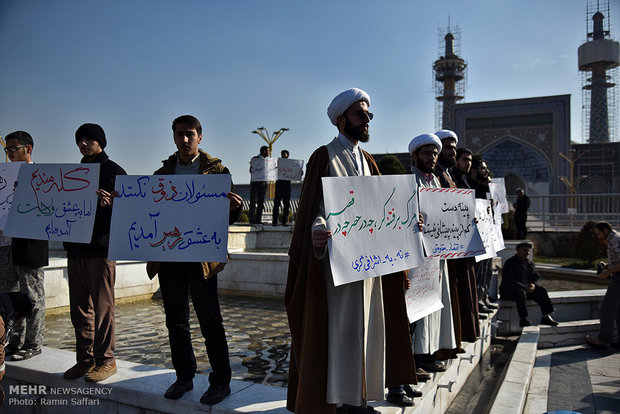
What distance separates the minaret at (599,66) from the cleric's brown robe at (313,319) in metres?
60.2

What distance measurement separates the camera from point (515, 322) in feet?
20.9

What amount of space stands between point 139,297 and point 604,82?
197ft

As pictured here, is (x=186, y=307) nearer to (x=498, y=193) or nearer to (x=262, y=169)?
(x=498, y=193)

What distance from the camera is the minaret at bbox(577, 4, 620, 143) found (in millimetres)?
51312

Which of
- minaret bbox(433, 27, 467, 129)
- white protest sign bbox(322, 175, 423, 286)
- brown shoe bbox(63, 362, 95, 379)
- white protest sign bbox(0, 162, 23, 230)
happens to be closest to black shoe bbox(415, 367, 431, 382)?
white protest sign bbox(322, 175, 423, 286)

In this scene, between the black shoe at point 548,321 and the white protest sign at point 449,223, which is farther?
the black shoe at point 548,321

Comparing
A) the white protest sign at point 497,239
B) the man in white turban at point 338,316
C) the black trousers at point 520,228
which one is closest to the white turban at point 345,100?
the man in white turban at point 338,316

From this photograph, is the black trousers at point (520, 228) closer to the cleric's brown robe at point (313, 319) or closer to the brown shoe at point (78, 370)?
the cleric's brown robe at point (313, 319)

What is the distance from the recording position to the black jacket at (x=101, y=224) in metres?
2.93

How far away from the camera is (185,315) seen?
2680 mm

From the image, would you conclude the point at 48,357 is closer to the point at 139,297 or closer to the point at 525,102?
the point at 139,297

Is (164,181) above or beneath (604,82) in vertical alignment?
beneath

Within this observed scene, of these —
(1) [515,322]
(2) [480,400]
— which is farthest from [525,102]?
(2) [480,400]

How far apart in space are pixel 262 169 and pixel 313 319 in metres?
8.93
